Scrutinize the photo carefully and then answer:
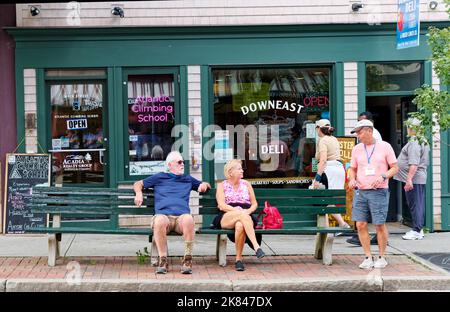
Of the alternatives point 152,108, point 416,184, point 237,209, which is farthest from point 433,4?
point 237,209

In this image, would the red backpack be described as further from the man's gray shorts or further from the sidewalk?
the man's gray shorts

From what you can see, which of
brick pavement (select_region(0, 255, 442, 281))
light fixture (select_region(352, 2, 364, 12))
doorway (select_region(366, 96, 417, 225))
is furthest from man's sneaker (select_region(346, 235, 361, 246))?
light fixture (select_region(352, 2, 364, 12))

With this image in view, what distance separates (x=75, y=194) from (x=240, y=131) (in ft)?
12.3

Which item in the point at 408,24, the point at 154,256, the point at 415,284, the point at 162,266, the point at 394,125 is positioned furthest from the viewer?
the point at 394,125

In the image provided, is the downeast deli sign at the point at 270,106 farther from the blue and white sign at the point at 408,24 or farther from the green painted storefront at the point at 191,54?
the blue and white sign at the point at 408,24

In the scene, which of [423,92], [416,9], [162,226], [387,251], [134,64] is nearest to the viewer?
[162,226]

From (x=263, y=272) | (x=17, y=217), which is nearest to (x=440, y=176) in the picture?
(x=263, y=272)

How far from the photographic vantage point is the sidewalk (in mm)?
7695

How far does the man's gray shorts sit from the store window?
3202 millimetres

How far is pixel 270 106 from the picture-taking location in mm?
11930

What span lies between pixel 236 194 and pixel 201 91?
3.21 m

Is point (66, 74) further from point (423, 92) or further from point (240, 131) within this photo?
point (423, 92)

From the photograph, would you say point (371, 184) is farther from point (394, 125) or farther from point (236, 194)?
point (394, 125)
